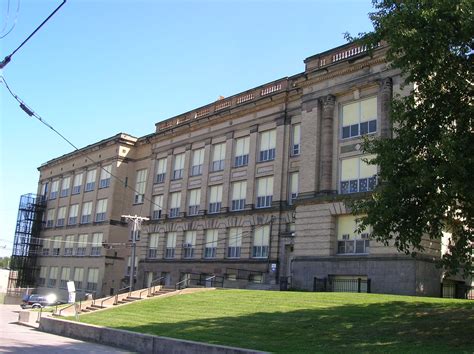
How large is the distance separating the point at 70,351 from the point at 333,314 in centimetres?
895

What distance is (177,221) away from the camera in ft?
158

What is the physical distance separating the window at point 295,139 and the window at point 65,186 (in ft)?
124

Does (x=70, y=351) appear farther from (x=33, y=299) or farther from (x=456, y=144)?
(x=33, y=299)

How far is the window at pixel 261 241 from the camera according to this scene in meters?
39.5

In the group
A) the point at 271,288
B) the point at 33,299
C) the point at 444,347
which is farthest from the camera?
Result: the point at 33,299

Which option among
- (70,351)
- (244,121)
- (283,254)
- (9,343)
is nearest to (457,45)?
(70,351)

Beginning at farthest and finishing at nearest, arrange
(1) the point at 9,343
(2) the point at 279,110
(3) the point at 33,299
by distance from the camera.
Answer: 1. (3) the point at 33,299
2. (2) the point at 279,110
3. (1) the point at 9,343

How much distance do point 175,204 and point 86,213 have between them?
17.7 metres

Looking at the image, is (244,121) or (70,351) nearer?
(70,351)

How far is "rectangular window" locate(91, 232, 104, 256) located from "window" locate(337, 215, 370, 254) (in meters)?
32.8

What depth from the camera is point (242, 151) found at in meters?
44.1

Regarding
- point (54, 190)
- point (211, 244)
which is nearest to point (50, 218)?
point (54, 190)

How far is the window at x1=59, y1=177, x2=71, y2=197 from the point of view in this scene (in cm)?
6822

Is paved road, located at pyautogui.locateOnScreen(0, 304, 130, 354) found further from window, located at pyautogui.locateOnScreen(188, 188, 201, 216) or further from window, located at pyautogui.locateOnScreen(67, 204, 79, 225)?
window, located at pyautogui.locateOnScreen(67, 204, 79, 225)
